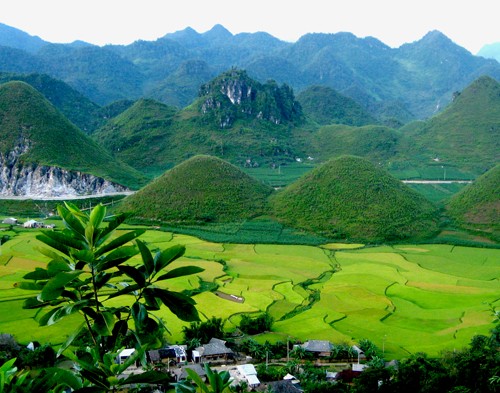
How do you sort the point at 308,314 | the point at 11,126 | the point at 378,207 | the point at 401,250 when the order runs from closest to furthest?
1. the point at 308,314
2. the point at 401,250
3. the point at 378,207
4. the point at 11,126

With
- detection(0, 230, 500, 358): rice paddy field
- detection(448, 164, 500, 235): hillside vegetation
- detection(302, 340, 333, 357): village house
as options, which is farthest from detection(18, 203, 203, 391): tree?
detection(448, 164, 500, 235): hillside vegetation

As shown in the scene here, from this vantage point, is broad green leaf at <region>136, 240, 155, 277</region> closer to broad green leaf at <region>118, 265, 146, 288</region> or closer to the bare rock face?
broad green leaf at <region>118, 265, 146, 288</region>

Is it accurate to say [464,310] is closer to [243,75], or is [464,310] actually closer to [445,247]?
[445,247]

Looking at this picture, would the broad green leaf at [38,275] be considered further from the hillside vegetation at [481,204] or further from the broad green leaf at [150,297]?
the hillside vegetation at [481,204]

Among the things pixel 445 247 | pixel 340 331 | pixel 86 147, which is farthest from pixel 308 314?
pixel 86 147

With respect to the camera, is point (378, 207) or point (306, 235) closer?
point (306, 235)

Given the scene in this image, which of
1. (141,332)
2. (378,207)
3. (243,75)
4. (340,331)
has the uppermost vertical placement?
(243,75)

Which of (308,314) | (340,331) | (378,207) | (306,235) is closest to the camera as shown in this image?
(340,331)

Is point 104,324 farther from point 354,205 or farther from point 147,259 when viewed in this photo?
point 354,205
